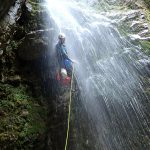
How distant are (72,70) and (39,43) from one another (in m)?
1.49

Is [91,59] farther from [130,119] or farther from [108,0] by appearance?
[108,0]

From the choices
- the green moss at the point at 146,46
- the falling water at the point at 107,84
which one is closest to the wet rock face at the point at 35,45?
the falling water at the point at 107,84

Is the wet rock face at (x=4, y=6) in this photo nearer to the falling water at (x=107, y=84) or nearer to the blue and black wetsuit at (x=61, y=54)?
the falling water at (x=107, y=84)

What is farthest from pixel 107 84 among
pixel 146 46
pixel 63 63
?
pixel 146 46

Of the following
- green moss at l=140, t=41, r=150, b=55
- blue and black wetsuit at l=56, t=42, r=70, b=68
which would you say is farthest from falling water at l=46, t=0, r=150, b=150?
blue and black wetsuit at l=56, t=42, r=70, b=68

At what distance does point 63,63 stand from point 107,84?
5.82 ft

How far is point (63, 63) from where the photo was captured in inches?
380

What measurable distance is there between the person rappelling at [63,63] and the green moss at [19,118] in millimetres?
1208

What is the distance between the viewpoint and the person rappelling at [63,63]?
30.7 ft

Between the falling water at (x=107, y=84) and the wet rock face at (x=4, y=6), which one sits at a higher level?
the wet rock face at (x=4, y=6)

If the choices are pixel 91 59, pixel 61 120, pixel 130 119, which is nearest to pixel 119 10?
pixel 91 59

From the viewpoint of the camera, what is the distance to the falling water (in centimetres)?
942

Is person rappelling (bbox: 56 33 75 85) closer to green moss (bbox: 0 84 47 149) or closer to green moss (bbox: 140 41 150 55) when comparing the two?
green moss (bbox: 0 84 47 149)

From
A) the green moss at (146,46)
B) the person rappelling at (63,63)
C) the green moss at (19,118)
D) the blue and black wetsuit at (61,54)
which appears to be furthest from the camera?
the green moss at (146,46)
